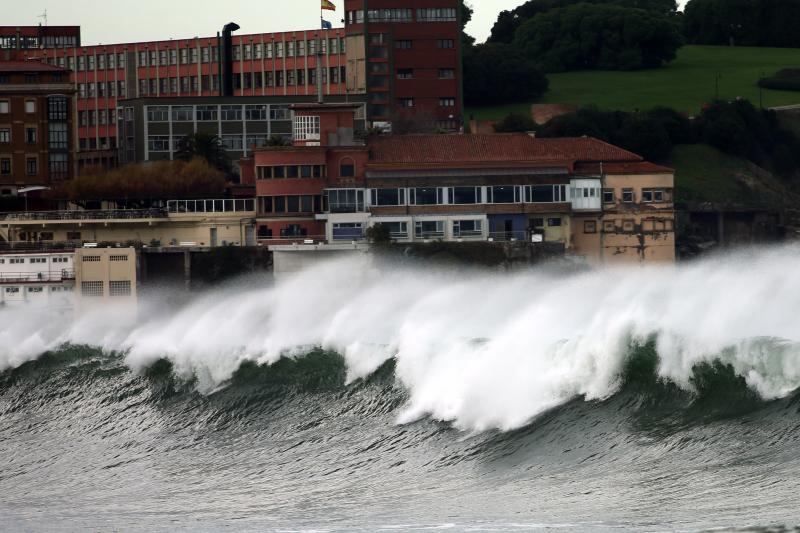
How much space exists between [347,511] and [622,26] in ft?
398

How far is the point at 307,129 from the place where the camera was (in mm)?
84062

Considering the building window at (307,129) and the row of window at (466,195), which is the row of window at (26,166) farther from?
the row of window at (466,195)

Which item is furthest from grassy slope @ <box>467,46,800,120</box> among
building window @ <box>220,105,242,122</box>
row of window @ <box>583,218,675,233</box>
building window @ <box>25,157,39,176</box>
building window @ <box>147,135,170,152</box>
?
row of window @ <box>583,218,675,233</box>

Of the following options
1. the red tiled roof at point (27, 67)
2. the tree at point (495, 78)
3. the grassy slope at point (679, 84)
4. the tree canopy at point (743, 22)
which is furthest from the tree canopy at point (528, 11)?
the red tiled roof at point (27, 67)

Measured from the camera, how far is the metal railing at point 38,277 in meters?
77.2

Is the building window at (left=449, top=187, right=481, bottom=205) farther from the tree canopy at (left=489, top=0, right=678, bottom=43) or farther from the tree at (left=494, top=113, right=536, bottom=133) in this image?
the tree canopy at (left=489, top=0, right=678, bottom=43)

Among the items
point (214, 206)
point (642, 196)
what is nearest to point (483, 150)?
point (642, 196)

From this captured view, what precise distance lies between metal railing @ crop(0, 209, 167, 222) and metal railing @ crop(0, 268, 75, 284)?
7771 mm

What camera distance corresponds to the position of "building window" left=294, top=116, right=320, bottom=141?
84062mm

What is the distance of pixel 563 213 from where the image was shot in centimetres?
8144

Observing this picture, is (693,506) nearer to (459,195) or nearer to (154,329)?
(154,329)

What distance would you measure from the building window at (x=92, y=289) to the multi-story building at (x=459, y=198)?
8011 mm

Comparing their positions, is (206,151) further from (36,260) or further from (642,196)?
(642,196)

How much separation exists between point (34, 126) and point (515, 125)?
2927 centimetres
